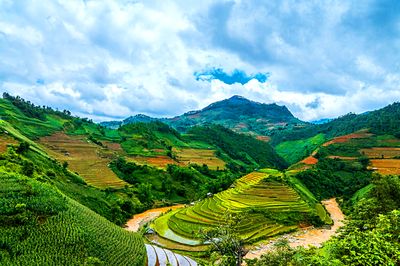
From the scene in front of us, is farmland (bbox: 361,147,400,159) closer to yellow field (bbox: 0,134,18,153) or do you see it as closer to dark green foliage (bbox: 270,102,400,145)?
dark green foliage (bbox: 270,102,400,145)

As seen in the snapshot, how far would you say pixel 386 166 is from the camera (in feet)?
250

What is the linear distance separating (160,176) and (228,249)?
53.4m

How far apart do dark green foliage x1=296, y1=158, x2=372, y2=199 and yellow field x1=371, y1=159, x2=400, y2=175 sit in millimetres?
2838

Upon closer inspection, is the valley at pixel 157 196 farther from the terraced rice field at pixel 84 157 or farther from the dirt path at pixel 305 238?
the terraced rice field at pixel 84 157

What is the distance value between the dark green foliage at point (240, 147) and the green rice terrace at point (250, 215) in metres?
84.7

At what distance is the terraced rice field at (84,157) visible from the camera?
196 ft

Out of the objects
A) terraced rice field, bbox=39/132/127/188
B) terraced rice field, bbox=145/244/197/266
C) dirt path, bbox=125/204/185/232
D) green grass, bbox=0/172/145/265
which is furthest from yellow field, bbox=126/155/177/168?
green grass, bbox=0/172/145/265

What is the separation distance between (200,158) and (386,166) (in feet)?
199

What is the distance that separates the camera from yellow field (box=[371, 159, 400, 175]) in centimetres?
7088

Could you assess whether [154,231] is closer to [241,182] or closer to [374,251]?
[241,182]

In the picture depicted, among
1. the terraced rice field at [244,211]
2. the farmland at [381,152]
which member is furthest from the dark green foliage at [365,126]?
the terraced rice field at [244,211]

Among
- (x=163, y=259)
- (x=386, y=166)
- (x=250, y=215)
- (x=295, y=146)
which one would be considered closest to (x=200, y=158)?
(x=386, y=166)

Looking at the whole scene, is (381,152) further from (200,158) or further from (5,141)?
(5,141)

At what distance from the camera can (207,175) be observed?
93.3 meters
